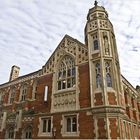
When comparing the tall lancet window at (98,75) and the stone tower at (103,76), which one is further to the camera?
the tall lancet window at (98,75)

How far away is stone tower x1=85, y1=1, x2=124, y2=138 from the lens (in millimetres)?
14416

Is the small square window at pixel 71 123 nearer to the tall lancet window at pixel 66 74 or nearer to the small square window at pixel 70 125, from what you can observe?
the small square window at pixel 70 125

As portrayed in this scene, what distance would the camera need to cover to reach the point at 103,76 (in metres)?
16.2

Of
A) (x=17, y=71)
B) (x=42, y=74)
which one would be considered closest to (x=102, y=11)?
(x=42, y=74)

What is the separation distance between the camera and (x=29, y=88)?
942 inches

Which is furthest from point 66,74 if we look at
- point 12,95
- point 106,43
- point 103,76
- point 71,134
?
point 12,95

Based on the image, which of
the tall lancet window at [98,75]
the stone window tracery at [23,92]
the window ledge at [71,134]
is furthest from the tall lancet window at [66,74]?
the stone window tracery at [23,92]

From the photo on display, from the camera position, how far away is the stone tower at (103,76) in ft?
47.3

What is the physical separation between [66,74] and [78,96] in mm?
3736

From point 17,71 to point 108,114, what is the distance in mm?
23565

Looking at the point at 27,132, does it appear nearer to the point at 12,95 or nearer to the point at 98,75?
the point at 12,95

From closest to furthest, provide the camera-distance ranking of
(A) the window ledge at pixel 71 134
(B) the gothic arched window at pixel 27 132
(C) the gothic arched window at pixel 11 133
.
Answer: (A) the window ledge at pixel 71 134 → (B) the gothic arched window at pixel 27 132 → (C) the gothic arched window at pixel 11 133

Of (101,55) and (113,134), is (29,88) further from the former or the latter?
(113,134)

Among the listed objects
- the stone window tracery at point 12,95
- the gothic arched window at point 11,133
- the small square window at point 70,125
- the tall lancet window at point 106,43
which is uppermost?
the tall lancet window at point 106,43
